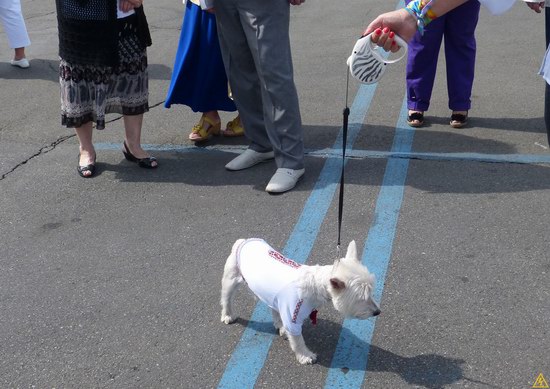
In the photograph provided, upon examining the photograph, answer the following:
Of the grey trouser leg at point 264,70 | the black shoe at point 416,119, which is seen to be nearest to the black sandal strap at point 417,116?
the black shoe at point 416,119

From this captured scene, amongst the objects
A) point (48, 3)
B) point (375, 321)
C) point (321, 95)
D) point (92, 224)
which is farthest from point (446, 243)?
point (48, 3)

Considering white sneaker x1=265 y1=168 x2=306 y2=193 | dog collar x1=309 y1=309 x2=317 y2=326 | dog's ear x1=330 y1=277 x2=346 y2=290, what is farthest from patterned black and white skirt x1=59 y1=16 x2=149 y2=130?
dog's ear x1=330 y1=277 x2=346 y2=290

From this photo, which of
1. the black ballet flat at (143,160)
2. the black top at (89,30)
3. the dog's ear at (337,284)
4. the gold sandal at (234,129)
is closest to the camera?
the dog's ear at (337,284)

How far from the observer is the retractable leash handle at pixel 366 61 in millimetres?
3480

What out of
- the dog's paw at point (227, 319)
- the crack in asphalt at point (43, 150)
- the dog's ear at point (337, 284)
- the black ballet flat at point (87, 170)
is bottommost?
the crack in asphalt at point (43, 150)

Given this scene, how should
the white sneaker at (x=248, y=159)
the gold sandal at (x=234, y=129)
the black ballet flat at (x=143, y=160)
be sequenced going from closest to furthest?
the white sneaker at (x=248, y=159)
the black ballet flat at (x=143, y=160)
the gold sandal at (x=234, y=129)

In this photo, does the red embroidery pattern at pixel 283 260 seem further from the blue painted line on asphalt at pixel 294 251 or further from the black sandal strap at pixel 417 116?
the black sandal strap at pixel 417 116

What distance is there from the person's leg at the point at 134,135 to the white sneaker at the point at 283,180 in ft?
3.12

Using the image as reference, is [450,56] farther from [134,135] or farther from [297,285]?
[297,285]

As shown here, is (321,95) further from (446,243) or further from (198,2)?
(446,243)

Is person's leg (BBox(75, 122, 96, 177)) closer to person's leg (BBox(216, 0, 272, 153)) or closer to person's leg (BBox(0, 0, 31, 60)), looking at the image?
person's leg (BBox(216, 0, 272, 153))

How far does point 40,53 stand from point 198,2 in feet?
12.4

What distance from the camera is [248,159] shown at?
4988mm

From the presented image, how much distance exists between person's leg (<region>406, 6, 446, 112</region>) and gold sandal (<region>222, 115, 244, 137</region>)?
4.28 feet
